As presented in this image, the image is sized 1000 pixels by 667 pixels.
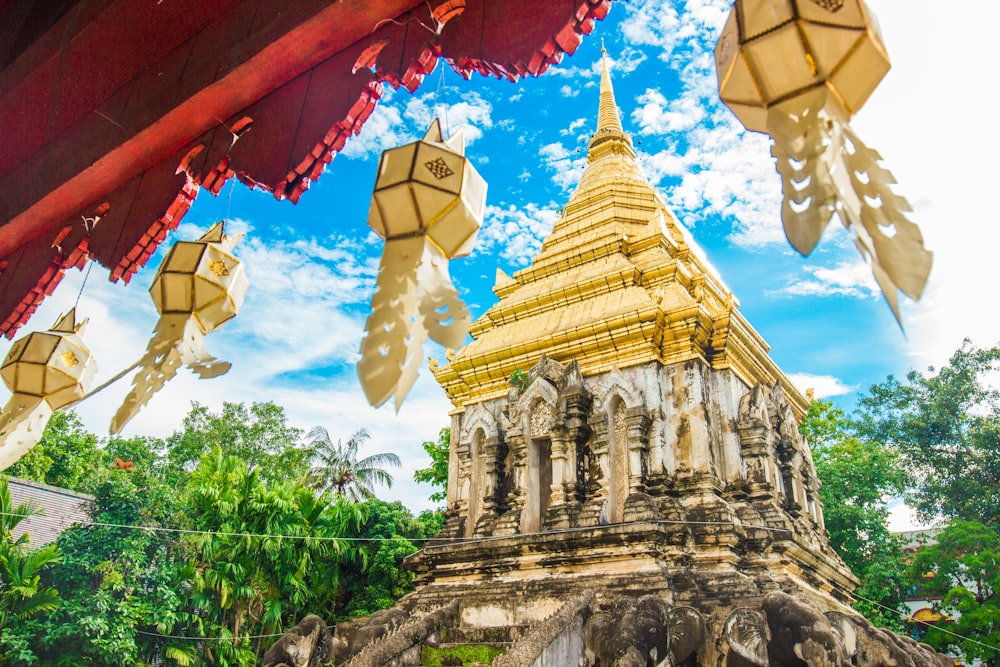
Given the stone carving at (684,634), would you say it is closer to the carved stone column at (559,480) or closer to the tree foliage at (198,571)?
the carved stone column at (559,480)

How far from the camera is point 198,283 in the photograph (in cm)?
337

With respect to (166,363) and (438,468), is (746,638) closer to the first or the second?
(166,363)

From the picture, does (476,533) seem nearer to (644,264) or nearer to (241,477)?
(644,264)

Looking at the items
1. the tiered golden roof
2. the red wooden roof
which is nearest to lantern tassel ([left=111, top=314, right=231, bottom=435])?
the red wooden roof

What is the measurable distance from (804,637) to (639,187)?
10088 millimetres

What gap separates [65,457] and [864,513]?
28396 mm

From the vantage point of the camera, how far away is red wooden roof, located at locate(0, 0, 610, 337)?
273 centimetres

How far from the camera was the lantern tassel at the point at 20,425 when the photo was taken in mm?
3801

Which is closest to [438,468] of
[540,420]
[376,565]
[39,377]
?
[376,565]

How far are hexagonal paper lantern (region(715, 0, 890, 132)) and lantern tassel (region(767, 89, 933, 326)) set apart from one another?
0.14ft

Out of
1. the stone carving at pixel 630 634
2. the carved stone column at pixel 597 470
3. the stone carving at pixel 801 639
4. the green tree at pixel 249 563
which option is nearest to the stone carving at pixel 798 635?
the stone carving at pixel 801 639

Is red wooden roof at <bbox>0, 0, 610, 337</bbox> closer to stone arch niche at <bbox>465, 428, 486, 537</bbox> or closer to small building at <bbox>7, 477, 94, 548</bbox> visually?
stone arch niche at <bbox>465, 428, 486, 537</bbox>

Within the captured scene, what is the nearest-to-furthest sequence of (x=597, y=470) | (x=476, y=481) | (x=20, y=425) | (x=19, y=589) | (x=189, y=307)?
(x=189, y=307)
(x=20, y=425)
(x=597, y=470)
(x=476, y=481)
(x=19, y=589)

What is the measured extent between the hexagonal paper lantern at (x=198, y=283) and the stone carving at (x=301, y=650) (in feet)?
23.8
